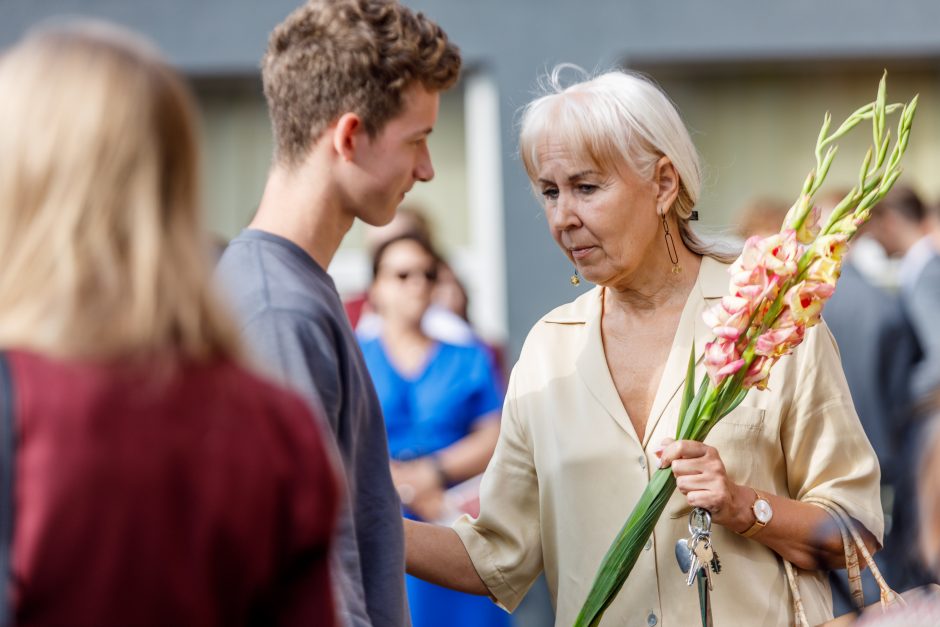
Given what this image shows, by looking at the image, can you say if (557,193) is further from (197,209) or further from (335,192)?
(197,209)

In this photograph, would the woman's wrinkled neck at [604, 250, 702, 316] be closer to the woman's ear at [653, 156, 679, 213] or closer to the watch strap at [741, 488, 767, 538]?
the woman's ear at [653, 156, 679, 213]

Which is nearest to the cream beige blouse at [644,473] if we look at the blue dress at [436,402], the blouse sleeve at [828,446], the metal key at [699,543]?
the blouse sleeve at [828,446]

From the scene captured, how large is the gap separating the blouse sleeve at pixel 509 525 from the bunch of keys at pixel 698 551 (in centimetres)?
40

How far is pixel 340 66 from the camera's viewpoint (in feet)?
6.83

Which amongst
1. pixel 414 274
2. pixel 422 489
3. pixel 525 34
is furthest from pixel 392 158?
pixel 525 34

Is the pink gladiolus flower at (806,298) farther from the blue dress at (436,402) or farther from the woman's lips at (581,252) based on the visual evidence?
the blue dress at (436,402)

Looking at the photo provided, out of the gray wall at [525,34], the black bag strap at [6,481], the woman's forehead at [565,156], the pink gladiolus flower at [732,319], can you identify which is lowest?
the black bag strap at [6,481]

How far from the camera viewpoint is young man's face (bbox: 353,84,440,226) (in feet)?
6.98

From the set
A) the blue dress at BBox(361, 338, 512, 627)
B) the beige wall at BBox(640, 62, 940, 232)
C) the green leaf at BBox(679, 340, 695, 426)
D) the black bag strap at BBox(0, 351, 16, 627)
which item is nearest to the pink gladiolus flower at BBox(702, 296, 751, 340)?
the green leaf at BBox(679, 340, 695, 426)

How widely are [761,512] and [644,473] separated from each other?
0.87 feet

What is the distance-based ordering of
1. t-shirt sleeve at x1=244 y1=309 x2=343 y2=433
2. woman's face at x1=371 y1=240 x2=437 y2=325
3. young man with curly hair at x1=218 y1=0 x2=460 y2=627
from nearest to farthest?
t-shirt sleeve at x1=244 y1=309 x2=343 y2=433, young man with curly hair at x1=218 y1=0 x2=460 y2=627, woman's face at x1=371 y1=240 x2=437 y2=325

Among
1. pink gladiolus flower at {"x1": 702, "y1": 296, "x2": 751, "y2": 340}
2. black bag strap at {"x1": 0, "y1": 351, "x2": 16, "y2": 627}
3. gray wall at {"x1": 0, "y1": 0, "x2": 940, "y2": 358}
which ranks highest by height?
gray wall at {"x1": 0, "y1": 0, "x2": 940, "y2": 358}

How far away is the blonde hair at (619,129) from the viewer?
2.71 m

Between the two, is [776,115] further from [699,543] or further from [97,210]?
[97,210]
